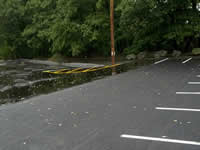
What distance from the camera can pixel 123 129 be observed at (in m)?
4.43

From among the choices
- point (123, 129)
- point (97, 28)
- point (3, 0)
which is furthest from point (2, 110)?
point (3, 0)

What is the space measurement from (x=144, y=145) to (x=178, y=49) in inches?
722

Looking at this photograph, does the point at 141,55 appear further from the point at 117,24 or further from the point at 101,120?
the point at 101,120

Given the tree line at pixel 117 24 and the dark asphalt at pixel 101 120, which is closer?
the dark asphalt at pixel 101 120

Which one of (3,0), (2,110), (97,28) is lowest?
(2,110)

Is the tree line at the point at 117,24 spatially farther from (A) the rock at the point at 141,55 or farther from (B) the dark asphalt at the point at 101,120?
(B) the dark asphalt at the point at 101,120

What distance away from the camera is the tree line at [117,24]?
17172 mm

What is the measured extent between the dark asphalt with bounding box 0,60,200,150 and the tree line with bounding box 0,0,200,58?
10548 millimetres

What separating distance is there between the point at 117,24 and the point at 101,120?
55.6ft

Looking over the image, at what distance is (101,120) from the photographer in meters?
5.04

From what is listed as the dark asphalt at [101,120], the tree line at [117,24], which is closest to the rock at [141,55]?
the tree line at [117,24]

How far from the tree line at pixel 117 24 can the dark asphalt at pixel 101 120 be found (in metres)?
10.5

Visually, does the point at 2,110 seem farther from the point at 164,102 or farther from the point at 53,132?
the point at 164,102

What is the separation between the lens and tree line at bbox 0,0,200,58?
17.2m
